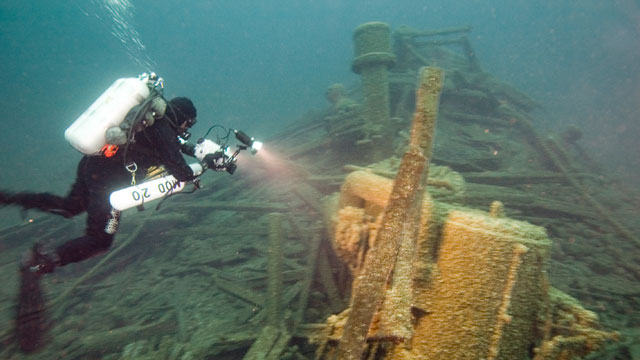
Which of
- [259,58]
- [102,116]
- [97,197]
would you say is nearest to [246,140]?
[102,116]

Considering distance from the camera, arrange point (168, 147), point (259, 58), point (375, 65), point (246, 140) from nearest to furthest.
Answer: point (168, 147) < point (246, 140) < point (375, 65) < point (259, 58)

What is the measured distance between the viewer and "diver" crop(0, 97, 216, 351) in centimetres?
305

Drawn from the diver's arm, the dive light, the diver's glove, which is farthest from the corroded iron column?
the diver's arm

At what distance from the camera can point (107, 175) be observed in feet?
10.2

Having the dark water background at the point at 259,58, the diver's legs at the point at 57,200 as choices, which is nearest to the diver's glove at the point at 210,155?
the diver's legs at the point at 57,200

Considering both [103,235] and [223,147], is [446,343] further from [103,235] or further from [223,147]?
[103,235]

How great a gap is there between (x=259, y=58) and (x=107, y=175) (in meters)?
183

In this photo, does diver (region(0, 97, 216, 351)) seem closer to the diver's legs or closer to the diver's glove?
the diver's legs

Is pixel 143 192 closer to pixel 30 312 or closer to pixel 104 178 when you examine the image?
pixel 104 178

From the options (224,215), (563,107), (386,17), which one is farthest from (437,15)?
(224,215)

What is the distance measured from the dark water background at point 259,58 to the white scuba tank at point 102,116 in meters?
11.7

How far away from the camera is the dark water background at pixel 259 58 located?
96.0 ft

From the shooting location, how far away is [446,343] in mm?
1516

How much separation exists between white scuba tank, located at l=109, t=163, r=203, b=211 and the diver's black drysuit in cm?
20
